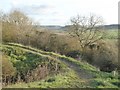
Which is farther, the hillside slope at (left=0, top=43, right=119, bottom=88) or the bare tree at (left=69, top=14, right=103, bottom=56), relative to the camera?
the bare tree at (left=69, top=14, right=103, bottom=56)

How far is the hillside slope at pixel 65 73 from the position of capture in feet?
36.9

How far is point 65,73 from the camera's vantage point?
14.5 meters

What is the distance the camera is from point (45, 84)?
10.6m

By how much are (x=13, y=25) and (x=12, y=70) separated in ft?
70.1

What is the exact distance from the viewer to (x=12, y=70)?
16.0 meters

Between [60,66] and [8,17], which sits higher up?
[8,17]

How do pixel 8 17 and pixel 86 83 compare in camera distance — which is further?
pixel 8 17

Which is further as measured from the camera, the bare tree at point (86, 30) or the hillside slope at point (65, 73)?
the bare tree at point (86, 30)

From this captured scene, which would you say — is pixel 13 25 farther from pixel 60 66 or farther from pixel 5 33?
Result: pixel 60 66

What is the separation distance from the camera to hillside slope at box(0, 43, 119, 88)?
11238 millimetres

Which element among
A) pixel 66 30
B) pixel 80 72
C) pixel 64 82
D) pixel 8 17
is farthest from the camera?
Result: pixel 66 30

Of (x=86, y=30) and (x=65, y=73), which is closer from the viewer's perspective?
(x=65, y=73)

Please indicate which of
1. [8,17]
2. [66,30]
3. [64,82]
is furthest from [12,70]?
[66,30]

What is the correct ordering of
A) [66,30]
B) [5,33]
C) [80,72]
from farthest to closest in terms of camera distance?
[66,30] → [5,33] → [80,72]
